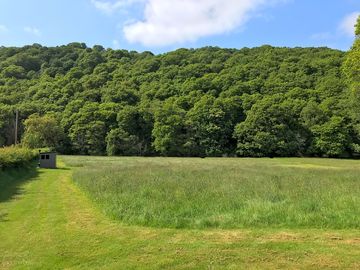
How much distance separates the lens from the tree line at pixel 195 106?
292 ft

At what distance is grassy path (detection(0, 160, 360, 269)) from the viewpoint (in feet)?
27.4

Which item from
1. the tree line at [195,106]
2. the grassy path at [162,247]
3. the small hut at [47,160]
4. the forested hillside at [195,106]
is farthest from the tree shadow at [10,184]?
the forested hillside at [195,106]

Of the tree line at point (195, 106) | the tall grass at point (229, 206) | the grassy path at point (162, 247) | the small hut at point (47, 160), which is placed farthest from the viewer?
the tree line at point (195, 106)

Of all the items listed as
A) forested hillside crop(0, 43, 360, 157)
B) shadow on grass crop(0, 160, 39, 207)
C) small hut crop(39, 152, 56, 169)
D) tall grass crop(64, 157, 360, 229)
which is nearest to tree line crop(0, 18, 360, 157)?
forested hillside crop(0, 43, 360, 157)

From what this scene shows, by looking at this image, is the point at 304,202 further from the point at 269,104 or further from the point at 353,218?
the point at 269,104

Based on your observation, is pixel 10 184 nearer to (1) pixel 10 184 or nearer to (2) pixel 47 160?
(1) pixel 10 184

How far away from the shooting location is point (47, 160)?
41.4m

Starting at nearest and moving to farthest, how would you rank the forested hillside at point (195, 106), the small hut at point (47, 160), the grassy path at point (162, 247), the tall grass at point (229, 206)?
the grassy path at point (162, 247) → the tall grass at point (229, 206) → the small hut at point (47, 160) → the forested hillside at point (195, 106)

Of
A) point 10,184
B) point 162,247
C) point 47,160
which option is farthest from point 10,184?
point 47,160

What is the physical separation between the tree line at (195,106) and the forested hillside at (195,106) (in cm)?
25

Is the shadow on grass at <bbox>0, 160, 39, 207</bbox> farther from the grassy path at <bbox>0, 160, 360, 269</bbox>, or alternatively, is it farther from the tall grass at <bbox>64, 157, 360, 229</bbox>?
the tall grass at <bbox>64, 157, 360, 229</bbox>

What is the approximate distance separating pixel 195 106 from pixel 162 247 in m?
92.7

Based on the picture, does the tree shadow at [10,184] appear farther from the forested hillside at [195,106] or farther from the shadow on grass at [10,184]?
the forested hillside at [195,106]

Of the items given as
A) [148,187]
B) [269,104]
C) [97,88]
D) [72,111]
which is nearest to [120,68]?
[97,88]
